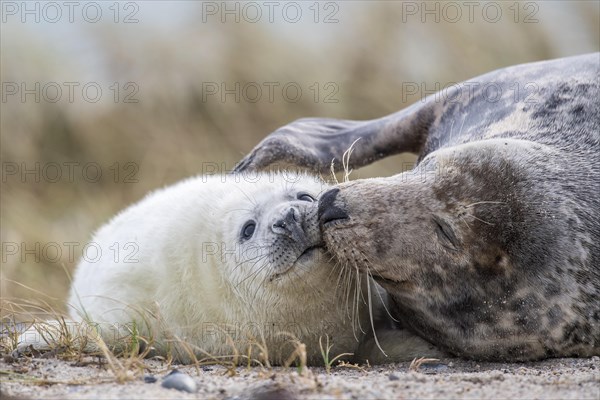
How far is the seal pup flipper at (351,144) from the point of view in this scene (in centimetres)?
623

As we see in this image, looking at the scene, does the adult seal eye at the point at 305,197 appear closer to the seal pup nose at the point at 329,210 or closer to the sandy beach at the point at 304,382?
the seal pup nose at the point at 329,210

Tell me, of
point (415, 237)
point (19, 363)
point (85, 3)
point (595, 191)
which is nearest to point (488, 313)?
point (415, 237)

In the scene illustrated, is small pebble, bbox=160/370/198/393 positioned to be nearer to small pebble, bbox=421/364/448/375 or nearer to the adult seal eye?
small pebble, bbox=421/364/448/375

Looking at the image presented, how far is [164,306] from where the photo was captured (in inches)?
199

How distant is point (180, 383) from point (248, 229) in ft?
5.09

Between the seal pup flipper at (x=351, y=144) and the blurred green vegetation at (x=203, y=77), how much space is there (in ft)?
11.6

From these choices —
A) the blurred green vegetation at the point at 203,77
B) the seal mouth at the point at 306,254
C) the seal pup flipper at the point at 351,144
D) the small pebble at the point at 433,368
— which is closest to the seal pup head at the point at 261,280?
the seal mouth at the point at 306,254

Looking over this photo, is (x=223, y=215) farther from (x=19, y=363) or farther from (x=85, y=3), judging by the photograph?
(x=85, y=3)

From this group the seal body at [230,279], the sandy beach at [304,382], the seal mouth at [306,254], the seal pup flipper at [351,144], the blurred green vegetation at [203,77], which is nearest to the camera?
the sandy beach at [304,382]

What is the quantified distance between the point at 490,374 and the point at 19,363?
1.93 meters

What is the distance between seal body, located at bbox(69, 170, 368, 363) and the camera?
189 inches

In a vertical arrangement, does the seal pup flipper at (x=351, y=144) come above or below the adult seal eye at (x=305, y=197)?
above

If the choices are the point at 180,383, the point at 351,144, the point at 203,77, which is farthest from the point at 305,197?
the point at 203,77

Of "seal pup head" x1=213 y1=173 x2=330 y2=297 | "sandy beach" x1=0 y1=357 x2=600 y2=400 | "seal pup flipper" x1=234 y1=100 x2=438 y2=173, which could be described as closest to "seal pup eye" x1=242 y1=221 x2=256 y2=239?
"seal pup head" x1=213 y1=173 x2=330 y2=297
